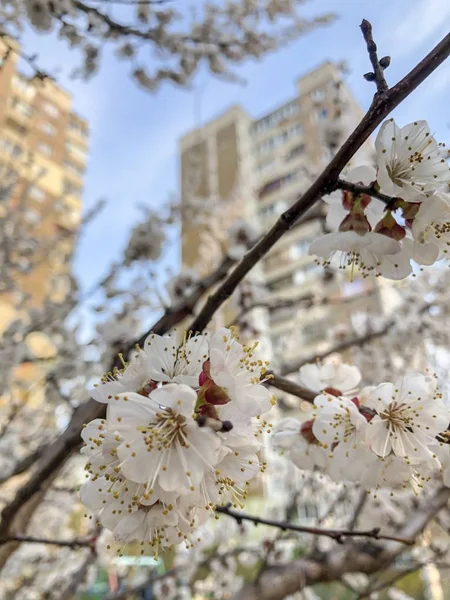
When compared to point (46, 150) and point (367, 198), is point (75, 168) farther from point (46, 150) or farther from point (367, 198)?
point (367, 198)

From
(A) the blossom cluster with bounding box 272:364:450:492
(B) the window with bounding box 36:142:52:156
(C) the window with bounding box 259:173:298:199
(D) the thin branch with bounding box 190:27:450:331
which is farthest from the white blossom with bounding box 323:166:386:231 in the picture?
(C) the window with bounding box 259:173:298:199

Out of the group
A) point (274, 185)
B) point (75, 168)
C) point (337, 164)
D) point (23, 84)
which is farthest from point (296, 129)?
point (337, 164)

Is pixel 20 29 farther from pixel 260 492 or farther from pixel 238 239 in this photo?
pixel 260 492

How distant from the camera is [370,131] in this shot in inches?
26.9

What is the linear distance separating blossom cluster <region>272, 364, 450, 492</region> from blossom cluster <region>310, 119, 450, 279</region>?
224mm

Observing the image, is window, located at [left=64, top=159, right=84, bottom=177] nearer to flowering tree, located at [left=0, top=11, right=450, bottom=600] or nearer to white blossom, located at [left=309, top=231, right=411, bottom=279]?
flowering tree, located at [left=0, top=11, right=450, bottom=600]

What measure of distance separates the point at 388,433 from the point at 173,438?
41 cm

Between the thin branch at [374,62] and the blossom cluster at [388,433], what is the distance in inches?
19.6

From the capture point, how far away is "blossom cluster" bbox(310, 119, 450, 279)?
727 millimetres

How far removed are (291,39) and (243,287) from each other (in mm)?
1827

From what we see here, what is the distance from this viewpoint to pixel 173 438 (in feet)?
1.93

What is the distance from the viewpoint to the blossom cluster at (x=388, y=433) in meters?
0.79

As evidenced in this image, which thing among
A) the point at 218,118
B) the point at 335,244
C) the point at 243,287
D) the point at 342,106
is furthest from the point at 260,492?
the point at 218,118

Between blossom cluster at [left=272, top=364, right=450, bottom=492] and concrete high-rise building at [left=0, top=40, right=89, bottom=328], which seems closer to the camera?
blossom cluster at [left=272, top=364, right=450, bottom=492]
